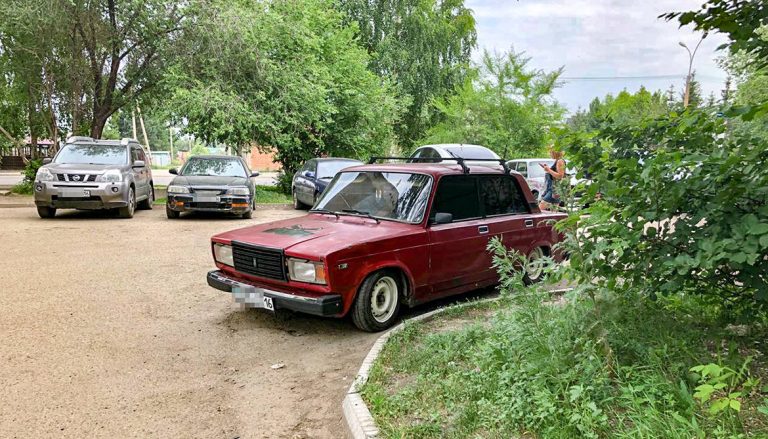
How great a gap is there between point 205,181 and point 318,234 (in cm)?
851

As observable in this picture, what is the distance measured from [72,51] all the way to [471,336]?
17735 mm

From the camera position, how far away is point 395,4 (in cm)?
2930

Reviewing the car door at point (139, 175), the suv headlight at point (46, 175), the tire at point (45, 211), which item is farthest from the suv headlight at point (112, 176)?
the tire at point (45, 211)

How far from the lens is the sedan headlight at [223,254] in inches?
215

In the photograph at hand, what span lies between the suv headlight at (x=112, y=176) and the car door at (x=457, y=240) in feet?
30.5

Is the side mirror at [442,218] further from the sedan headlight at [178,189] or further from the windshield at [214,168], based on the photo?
the windshield at [214,168]

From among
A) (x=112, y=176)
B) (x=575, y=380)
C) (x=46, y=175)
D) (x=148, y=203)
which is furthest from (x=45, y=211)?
(x=575, y=380)

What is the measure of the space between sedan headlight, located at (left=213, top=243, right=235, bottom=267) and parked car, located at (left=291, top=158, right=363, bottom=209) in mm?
9336

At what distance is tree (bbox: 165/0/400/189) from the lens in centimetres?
1670

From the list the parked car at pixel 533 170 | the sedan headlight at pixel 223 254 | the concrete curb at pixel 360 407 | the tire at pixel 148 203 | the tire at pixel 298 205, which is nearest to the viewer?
the concrete curb at pixel 360 407

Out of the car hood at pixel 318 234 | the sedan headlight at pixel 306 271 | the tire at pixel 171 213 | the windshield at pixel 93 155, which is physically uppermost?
the windshield at pixel 93 155

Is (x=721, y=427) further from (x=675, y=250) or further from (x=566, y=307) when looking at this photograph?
(x=566, y=307)

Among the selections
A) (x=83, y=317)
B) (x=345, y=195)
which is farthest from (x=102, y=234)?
(x=345, y=195)

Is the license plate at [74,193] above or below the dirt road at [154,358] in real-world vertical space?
above
